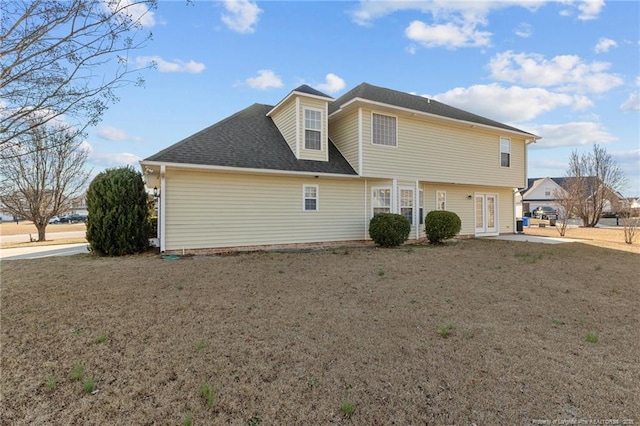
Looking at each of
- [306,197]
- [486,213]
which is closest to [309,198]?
[306,197]

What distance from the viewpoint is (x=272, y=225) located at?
36.5 ft

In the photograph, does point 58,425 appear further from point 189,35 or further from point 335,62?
point 335,62

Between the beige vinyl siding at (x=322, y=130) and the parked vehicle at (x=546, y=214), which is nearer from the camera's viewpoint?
the beige vinyl siding at (x=322, y=130)

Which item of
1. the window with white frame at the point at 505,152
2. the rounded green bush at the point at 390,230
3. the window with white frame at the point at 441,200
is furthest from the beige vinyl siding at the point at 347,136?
the window with white frame at the point at 505,152

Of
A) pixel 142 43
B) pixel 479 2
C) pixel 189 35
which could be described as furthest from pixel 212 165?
pixel 479 2

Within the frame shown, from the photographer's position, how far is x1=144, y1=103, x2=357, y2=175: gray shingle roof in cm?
983

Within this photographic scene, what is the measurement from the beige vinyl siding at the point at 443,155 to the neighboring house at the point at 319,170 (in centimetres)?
5

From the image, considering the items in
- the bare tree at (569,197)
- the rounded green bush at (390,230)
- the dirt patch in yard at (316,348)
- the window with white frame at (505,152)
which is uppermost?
the window with white frame at (505,152)

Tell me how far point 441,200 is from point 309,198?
7.00 m

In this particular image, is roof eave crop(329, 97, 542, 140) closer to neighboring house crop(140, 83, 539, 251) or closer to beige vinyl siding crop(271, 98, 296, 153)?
neighboring house crop(140, 83, 539, 251)

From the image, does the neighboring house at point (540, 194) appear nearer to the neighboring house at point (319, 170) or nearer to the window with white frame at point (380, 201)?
the neighboring house at point (319, 170)

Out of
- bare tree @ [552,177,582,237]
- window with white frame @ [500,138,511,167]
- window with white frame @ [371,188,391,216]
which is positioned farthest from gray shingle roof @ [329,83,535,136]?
bare tree @ [552,177,582,237]

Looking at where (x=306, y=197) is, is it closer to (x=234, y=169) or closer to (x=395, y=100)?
(x=234, y=169)

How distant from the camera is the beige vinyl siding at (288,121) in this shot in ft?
39.5
